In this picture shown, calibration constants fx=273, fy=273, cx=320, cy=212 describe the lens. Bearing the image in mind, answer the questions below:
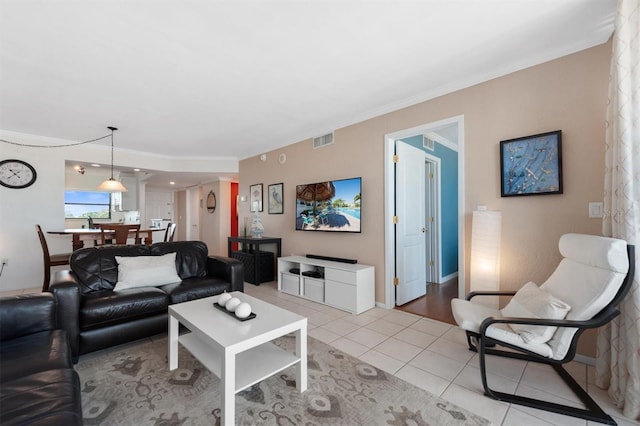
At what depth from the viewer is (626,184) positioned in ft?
5.24

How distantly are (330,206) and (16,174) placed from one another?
485 centimetres

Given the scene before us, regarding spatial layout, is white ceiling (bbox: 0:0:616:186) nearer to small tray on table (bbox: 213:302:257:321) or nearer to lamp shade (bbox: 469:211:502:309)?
lamp shade (bbox: 469:211:502:309)

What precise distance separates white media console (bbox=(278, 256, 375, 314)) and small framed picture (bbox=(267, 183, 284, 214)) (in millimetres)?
1231

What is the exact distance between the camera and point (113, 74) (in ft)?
8.38

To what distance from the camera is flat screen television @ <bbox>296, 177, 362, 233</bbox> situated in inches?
144

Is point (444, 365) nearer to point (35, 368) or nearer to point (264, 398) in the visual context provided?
point (264, 398)

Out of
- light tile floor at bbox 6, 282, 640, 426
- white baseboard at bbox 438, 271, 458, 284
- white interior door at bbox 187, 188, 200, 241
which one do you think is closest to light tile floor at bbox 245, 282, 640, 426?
light tile floor at bbox 6, 282, 640, 426

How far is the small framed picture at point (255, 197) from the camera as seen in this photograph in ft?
17.6

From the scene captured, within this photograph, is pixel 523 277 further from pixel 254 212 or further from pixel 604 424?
pixel 254 212

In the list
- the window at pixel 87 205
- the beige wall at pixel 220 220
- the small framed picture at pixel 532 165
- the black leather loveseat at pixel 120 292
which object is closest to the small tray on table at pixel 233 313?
the black leather loveseat at pixel 120 292

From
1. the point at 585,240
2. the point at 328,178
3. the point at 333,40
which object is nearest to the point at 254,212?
the point at 328,178

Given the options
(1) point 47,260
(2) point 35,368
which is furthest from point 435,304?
(1) point 47,260

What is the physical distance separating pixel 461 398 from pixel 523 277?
50.2 inches

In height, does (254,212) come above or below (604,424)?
above
